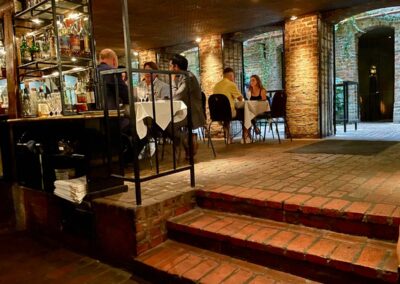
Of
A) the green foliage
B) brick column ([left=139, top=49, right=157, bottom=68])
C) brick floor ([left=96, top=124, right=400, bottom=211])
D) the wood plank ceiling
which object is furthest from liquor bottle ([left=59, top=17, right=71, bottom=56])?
the green foliage

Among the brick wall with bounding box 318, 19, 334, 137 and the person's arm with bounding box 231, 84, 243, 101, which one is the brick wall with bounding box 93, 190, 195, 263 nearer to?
the person's arm with bounding box 231, 84, 243, 101

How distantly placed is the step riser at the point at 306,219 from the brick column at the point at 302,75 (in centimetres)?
421

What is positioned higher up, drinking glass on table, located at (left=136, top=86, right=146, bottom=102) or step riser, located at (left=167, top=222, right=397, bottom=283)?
drinking glass on table, located at (left=136, top=86, right=146, bottom=102)

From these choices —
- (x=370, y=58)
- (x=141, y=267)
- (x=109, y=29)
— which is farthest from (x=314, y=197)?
(x=370, y=58)

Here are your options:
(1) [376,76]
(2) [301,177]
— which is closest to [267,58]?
(1) [376,76]

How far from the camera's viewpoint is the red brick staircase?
164 cm

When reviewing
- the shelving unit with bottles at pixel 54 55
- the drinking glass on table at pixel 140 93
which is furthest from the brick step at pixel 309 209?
the shelving unit with bottles at pixel 54 55

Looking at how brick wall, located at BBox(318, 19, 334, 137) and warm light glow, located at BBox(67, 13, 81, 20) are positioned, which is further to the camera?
brick wall, located at BBox(318, 19, 334, 137)

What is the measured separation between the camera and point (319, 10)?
5730 mm

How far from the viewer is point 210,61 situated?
746cm

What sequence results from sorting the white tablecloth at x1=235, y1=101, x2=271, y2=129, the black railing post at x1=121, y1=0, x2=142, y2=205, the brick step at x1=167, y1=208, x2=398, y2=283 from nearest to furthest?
the brick step at x1=167, y1=208, x2=398, y2=283, the black railing post at x1=121, y1=0, x2=142, y2=205, the white tablecloth at x1=235, y1=101, x2=271, y2=129

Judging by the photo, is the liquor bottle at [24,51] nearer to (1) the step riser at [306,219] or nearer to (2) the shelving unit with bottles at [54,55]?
(2) the shelving unit with bottles at [54,55]

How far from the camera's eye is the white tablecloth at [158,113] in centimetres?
241

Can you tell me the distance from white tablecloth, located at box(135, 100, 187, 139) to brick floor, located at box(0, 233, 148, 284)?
99 cm
